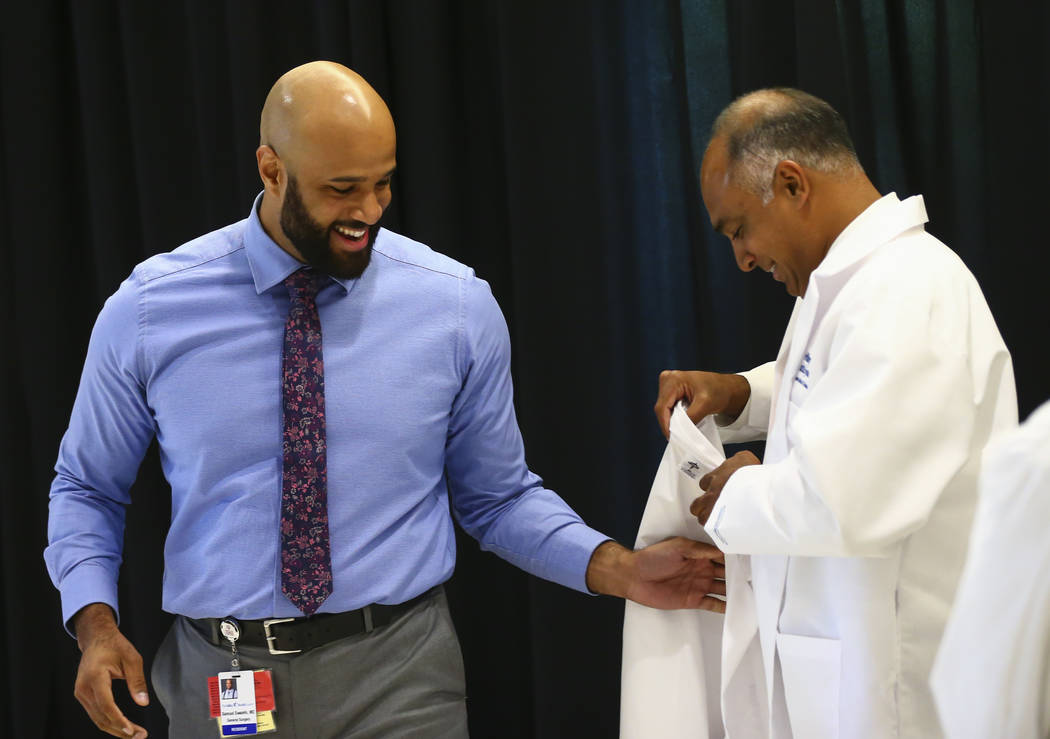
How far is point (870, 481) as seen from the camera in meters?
1.34

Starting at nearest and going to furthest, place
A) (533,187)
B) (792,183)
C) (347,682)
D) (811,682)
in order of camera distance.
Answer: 1. (811,682)
2. (792,183)
3. (347,682)
4. (533,187)

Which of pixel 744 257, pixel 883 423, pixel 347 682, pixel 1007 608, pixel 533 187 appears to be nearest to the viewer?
pixel 1007 608

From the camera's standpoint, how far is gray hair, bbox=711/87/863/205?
5.38ft

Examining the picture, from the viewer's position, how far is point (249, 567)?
1857 mm

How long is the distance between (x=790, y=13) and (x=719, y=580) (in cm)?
134

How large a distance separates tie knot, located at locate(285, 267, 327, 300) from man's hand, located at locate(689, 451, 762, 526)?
2.44 ft

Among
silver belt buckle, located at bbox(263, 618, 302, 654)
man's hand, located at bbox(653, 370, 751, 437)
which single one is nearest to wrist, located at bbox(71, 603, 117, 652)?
silver belt buckle, located at bbox(263, 618, 302, 654)

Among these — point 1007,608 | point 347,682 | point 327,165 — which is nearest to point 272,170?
point 327,165

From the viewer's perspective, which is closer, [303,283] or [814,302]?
[814,302]

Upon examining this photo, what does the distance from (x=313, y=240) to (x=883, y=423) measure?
1022 mm

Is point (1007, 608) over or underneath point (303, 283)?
underneath

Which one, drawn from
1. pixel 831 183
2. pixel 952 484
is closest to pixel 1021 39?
pixel 831 183

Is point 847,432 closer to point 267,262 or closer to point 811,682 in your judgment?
point 811,682

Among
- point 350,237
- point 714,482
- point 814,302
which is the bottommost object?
point 714,482
